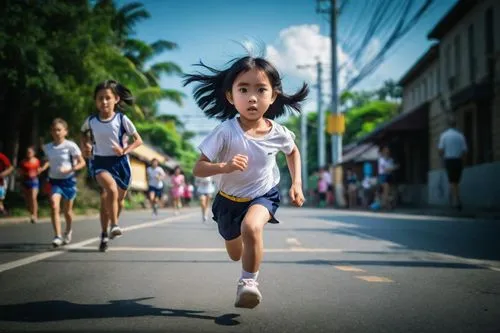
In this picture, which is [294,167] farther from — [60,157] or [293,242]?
[293,242]

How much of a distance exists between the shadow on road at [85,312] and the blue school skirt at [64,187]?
462 centimetres

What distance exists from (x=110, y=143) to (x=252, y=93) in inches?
149

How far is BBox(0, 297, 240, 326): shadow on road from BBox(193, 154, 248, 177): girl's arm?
0.88m

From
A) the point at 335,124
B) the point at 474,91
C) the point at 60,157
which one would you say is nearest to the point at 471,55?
the point at 474,91

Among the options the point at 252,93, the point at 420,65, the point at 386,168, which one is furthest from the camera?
the point at 420,65

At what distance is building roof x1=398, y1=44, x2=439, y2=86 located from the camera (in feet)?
109

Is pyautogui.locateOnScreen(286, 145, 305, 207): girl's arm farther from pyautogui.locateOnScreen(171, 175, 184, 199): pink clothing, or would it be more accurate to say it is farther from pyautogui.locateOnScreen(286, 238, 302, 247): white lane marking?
pyautogui.locateOnScreen(171, 175, 184, 199): pink clothing

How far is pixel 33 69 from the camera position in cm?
1894

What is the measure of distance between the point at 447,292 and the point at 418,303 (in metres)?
0.62

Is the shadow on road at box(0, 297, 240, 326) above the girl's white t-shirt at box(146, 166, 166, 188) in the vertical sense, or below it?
below

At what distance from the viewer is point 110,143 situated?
7809 mm

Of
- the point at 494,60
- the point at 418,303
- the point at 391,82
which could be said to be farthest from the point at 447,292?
the point at 391,82

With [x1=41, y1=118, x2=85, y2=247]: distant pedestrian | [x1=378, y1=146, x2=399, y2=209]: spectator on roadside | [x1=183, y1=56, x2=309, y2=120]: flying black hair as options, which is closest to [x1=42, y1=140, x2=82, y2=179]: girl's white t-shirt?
[x1=41, y1=118, x2=85, y2=247]: distant pedestrian

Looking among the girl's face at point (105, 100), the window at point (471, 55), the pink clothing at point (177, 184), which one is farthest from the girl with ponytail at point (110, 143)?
the window at point (471, 55)
